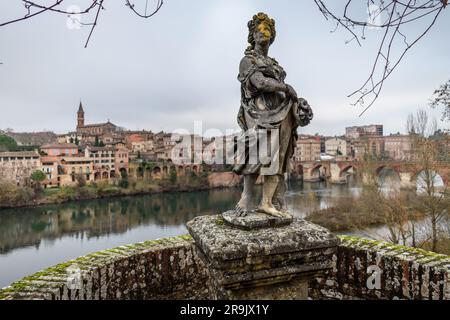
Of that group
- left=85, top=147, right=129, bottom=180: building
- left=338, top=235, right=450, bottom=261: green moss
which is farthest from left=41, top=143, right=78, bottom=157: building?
left=338, top=235, right=450, bottom=261: green moss

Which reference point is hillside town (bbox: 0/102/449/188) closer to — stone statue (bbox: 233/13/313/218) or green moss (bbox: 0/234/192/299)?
green moss (bbox: 0/234/192/299)

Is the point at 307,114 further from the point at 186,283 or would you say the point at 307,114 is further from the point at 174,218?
the point at 174,218

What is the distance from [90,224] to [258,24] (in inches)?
1121

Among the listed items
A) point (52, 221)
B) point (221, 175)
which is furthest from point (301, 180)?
point (52, 221)

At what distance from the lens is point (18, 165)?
43.9 m

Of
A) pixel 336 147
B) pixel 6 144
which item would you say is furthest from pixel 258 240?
pixel 336 147

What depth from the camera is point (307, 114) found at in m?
2.90

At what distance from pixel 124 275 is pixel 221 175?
149ft

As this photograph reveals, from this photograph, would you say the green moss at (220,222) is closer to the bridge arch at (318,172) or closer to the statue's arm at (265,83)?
the statue's arm at (265,83)

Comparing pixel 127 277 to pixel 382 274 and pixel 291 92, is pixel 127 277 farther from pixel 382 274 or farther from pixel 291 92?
pixel 382 274

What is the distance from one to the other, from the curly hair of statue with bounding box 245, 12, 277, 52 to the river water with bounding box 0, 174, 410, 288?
698 inches

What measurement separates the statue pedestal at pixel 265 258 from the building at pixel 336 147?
234 ft

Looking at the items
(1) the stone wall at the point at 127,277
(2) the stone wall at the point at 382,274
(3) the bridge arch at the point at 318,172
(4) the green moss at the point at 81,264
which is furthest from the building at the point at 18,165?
(2) the stone wall at the point at 382,274

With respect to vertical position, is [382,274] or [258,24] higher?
[258,24]
